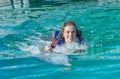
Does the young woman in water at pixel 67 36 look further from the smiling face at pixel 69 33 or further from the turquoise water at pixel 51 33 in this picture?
the turquoise water at pixel 51 33

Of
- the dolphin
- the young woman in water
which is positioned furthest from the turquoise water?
the young woman in water

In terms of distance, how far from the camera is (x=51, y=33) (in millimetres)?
8516

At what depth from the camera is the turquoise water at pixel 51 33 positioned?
5254mm

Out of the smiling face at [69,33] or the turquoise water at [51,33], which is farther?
the smiling face at [69,33]

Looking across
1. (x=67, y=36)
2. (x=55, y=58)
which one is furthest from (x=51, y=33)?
(x=55, y=58)

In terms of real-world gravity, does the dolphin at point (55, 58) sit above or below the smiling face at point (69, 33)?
below

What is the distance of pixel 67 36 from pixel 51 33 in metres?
1.92

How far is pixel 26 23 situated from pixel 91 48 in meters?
3.56

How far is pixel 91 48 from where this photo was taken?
21.8 feet

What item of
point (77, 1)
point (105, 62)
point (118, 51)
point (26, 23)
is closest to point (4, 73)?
point (105, 62)

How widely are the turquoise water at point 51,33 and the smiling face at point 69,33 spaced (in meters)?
0.41

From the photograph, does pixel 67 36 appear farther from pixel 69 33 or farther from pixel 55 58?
pixel 55 58

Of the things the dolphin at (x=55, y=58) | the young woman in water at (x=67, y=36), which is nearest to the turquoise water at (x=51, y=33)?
the dolphin at (x=55, y=58)

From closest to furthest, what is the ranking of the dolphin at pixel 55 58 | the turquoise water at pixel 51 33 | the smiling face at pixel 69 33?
the turquoise water at pixel 51 33 < the dolphin at pixel 55 58 < the smiling face at pixel 69 33
